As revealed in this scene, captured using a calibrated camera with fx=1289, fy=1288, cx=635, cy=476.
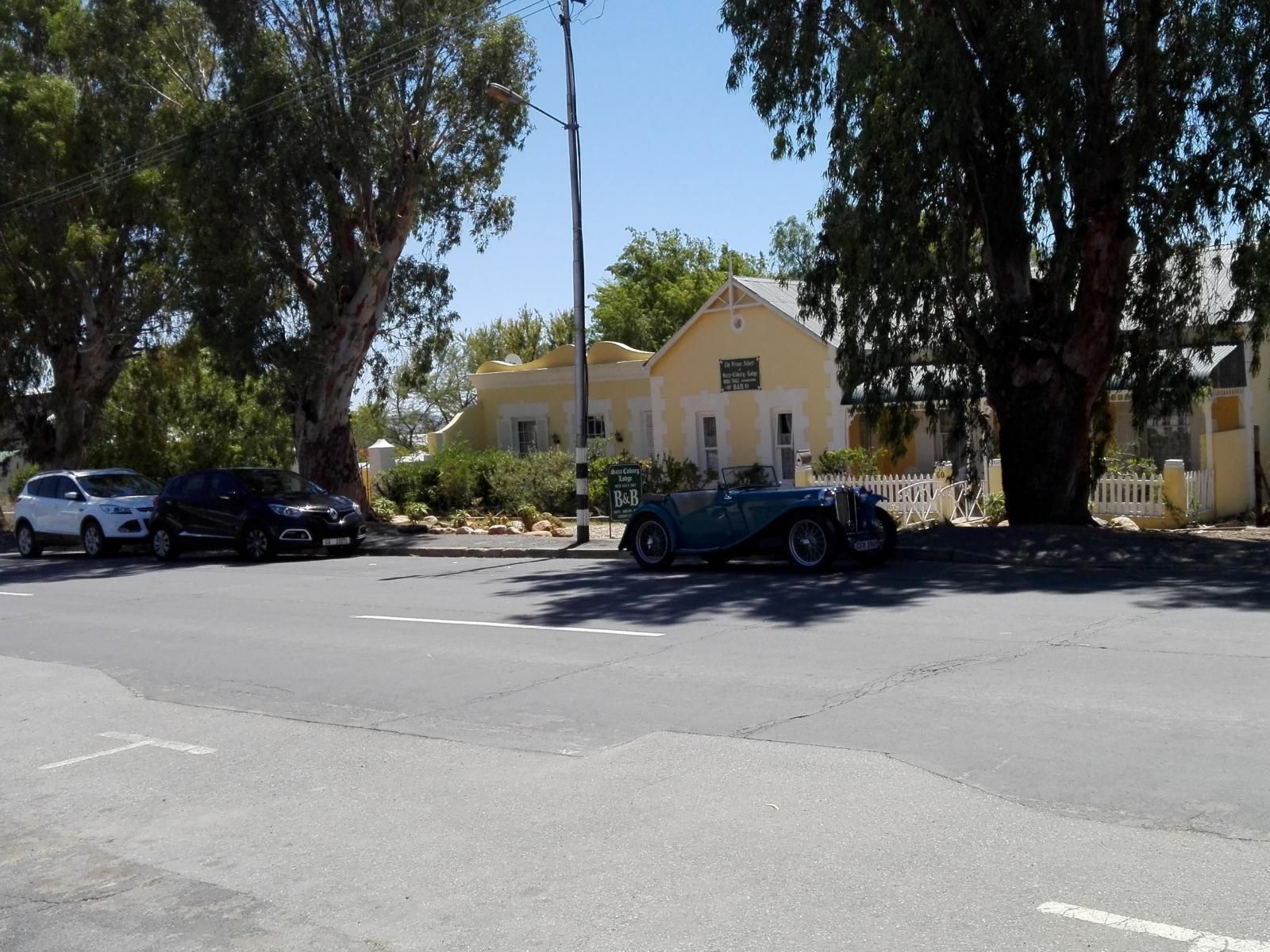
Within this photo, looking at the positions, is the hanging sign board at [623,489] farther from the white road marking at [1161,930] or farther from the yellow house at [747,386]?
the white road marking at [1161,930]

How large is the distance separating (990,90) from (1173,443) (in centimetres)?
1182

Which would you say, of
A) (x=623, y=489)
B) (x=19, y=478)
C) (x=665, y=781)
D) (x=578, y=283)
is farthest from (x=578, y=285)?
(x=19, y=478)

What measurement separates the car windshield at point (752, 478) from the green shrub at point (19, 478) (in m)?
30.5

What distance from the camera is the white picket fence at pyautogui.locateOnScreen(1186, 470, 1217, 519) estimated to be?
2202 cm

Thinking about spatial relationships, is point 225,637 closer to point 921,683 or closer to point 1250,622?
point 921,683

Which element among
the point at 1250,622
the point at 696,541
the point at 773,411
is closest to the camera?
the point at 1250,622

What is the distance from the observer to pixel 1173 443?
86.1ft

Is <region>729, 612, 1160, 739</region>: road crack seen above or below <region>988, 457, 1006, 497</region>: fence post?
below

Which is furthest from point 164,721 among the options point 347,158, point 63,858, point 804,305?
point 347,158

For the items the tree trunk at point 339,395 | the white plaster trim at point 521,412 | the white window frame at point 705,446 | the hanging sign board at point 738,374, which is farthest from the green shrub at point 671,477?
the white plaster trim at point 521,412

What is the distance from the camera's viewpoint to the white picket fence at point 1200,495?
72.2 feet

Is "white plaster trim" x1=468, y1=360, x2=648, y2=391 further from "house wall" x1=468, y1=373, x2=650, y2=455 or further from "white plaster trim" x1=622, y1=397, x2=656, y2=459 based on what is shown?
"white plaster trim" x1=622, y1=397, x2=656, y2=459

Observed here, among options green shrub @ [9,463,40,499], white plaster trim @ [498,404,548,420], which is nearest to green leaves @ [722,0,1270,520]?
white plaster trim @ [498,404,548,420]

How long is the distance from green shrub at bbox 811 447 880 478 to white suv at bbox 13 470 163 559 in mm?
13790
